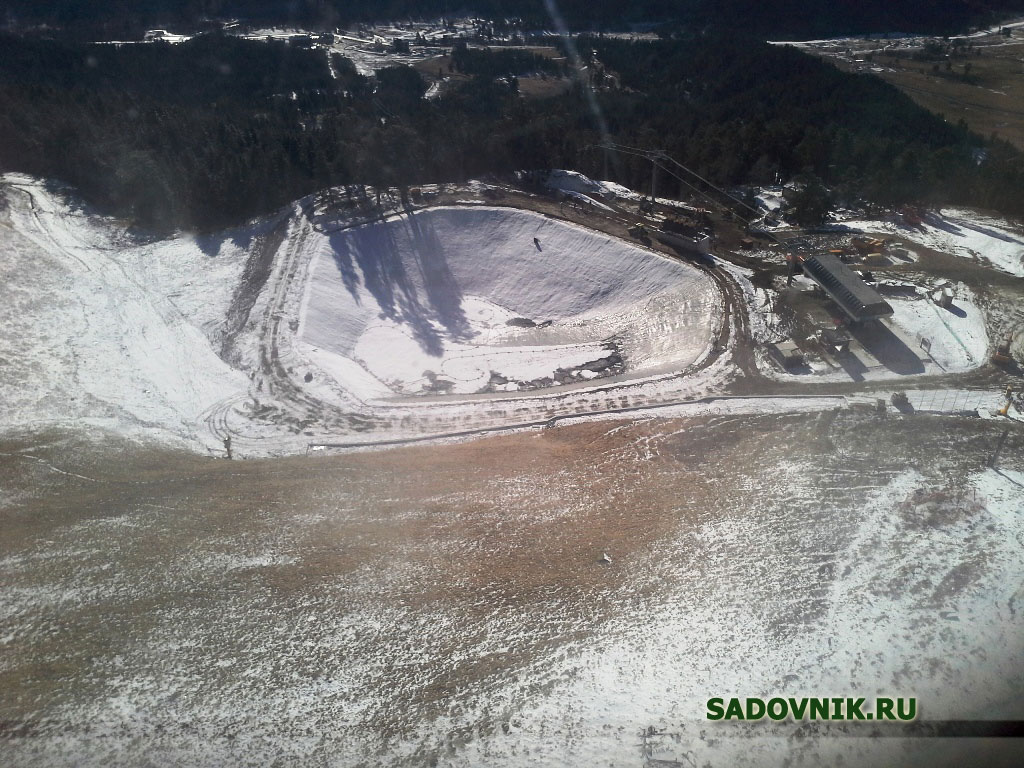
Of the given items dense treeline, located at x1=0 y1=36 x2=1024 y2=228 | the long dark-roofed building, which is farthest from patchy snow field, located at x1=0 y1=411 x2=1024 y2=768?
dense treeline, located at x1=0 y1=36 x2=1024 y2=228

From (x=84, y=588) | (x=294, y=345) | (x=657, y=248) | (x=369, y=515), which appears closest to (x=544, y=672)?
(x=369, y=515)

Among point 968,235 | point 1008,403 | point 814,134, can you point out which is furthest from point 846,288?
point 814,134

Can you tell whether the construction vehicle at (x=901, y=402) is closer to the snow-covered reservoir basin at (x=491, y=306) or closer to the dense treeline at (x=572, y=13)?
the snow-covered reservoir basin at (x=491, y=306)

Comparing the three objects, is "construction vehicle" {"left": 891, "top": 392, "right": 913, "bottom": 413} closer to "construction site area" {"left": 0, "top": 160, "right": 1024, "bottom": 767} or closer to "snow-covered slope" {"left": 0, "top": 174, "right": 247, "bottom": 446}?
"construction site area" {"left": 0, "top": 160, "right": 1024, "bottom": 767}

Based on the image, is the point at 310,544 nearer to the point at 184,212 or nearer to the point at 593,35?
the point at 184,212

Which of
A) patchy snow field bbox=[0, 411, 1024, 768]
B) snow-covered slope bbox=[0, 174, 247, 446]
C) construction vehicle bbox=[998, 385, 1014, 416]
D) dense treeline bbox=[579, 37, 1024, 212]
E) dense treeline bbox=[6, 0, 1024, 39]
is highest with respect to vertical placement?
dense treeline bbox=[6, 0, 1024, 39]

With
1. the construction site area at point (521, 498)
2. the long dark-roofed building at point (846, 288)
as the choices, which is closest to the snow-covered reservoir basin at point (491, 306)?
the construction site area at point (521, 498)
